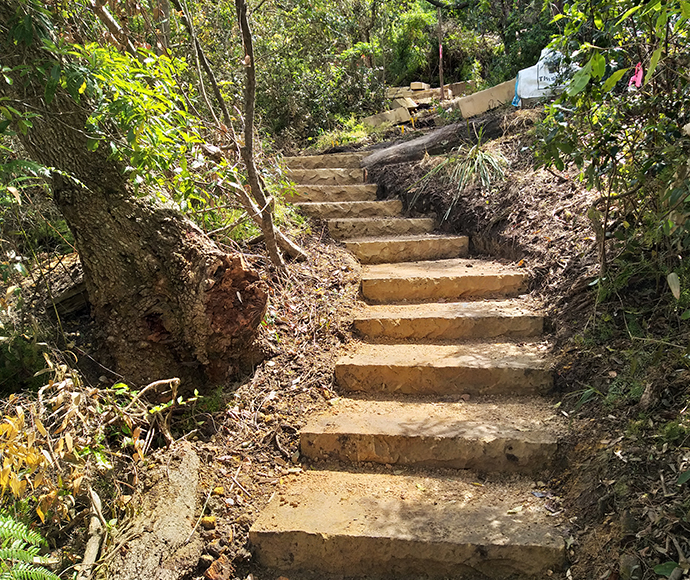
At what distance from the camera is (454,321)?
10.4 feet

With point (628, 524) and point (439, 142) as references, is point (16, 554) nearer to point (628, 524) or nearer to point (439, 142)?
point (628, 524)

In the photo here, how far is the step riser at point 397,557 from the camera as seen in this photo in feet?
6.20

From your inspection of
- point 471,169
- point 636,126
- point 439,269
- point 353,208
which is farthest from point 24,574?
point 471,169

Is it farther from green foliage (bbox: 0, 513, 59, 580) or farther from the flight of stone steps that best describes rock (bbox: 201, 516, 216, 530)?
green foliage (bbox: 0, 513, 59, 580)

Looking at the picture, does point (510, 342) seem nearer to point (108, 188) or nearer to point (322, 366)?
point (322, 366)

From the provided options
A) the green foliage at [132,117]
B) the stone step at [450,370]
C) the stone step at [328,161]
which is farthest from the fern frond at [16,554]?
the stone step at [328,161]

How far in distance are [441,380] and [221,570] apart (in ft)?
4.96

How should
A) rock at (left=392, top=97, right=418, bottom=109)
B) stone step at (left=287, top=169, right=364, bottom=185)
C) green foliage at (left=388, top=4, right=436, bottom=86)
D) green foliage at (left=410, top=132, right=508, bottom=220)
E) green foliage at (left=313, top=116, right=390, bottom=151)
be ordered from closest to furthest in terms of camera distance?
green foliage at (left=410, top=132, right=508, bottom=220), stone step at (left=287, top=169, right=364, bottom=185), green foliage at (left=313, top=116, right=390, bottom=151), rock at (left=392, top=97, right=418, bottom=109), green foliage at (left=388, top=4, right=436, bottom=86)

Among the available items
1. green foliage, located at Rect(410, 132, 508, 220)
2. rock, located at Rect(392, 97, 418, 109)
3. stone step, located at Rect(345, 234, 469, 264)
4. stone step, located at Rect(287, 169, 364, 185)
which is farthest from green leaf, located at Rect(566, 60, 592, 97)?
rock, located at Rect(392, 97, 418, 109)

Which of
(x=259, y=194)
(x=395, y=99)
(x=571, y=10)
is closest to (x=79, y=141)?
(x=259, y=194)

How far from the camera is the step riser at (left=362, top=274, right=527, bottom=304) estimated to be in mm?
3469

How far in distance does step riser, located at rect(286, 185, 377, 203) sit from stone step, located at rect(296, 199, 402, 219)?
289mm

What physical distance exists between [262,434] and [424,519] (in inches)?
37.9

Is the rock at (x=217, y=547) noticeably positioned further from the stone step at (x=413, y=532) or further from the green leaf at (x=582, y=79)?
the green leaf at (x=582, y=79)
